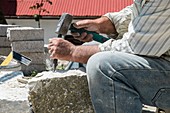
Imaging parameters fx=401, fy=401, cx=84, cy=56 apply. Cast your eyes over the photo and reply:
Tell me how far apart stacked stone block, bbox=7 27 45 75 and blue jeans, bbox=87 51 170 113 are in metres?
4.04

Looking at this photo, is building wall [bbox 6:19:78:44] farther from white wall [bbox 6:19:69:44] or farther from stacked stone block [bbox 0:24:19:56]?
stacked stone block [bbox 0:24:19:56]

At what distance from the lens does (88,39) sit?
230 cm

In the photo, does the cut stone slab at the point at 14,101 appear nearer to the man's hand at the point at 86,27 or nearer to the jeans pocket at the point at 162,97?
the man's hand at the point at 86,27

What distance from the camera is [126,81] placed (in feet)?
5.64

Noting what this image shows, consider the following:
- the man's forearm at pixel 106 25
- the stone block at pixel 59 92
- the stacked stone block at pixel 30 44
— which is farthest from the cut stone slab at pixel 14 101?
the stacked stone block at pixel 30 44

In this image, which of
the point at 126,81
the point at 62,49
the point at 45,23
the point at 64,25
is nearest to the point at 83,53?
the point at 62,49

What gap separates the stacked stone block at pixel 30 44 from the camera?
577 centimetres

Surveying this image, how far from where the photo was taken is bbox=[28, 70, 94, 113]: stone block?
6.85 feet

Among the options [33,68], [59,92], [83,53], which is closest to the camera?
[83,53]

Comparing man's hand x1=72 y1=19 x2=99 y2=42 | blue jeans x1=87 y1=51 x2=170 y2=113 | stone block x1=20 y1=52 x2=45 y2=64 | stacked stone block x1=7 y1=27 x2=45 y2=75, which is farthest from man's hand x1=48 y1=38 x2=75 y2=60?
stone block x1=20 y1=52 x2=45 y2=64

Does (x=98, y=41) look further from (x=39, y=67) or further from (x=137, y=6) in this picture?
(x=39, y=67)

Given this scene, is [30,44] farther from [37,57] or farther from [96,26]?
[96,26]

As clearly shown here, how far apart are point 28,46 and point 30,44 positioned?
5 centimetres

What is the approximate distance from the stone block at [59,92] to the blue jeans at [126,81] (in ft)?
1.17
